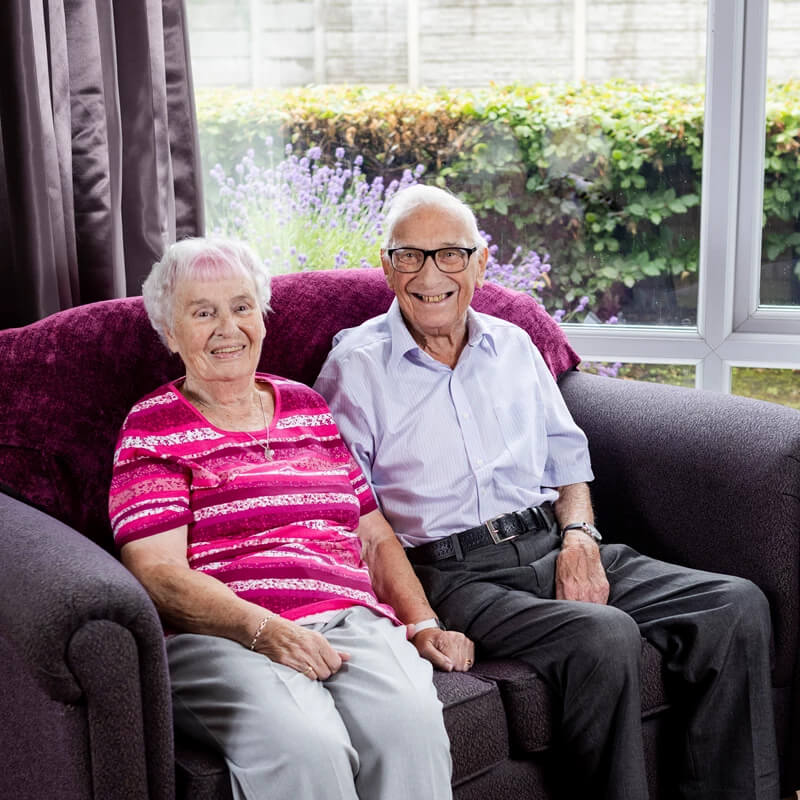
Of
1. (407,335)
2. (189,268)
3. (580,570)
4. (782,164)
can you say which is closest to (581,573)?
(580,570)

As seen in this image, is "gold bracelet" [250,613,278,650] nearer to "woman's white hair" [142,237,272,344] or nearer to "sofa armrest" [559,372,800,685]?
"woman's white hair" [142,237,272,344]

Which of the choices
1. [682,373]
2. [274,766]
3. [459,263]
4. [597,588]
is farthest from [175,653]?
[682,373]

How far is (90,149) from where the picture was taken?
2.43 metres

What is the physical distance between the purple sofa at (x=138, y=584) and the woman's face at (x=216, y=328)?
213 millimetres

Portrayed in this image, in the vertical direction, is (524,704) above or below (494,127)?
below

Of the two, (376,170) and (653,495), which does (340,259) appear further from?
(653,495)

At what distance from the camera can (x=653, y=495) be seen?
215cm

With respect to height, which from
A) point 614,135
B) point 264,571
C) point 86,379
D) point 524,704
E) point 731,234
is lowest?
point 524,704

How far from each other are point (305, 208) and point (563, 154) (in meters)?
0.86

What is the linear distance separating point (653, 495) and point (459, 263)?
603mm

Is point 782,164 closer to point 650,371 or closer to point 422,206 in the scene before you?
point 650,371

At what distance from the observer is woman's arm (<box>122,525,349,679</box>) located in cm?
157

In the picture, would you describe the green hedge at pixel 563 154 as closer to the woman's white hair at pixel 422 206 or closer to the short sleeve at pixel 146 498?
the woman's white hair at pixel 422 206

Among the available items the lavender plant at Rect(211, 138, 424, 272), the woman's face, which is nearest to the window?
the lavender plant at Rect(211, 138, 424, 272)
